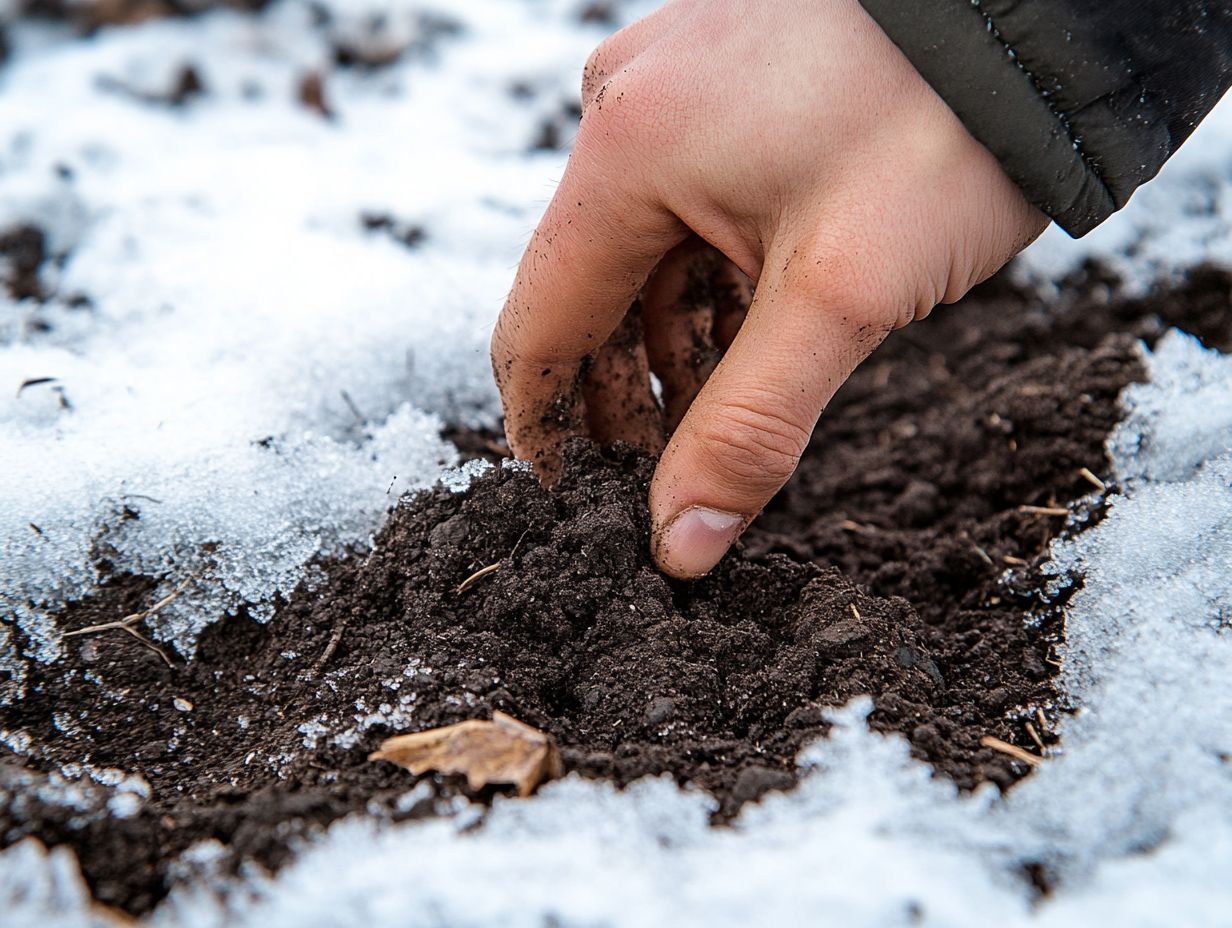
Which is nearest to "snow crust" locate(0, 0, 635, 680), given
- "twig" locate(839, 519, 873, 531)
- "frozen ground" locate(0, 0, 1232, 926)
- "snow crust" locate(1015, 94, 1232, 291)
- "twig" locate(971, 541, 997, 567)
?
"frozen ground" locate(0, 0, 1232, 926)

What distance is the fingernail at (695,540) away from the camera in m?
1.31

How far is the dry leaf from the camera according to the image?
3.36 ft

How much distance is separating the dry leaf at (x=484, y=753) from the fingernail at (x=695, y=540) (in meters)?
0.35

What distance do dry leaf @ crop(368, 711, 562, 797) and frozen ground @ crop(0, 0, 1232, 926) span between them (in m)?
0.04

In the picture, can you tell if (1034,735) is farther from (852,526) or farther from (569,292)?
(569,292)

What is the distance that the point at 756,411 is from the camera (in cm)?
123

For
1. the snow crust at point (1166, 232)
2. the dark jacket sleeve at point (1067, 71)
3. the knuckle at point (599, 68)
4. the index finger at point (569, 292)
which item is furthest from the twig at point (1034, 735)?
the snow crust at point (1166, 232)

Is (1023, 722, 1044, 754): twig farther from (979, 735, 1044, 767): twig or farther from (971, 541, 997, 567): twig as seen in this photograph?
(971, 541, 997, 567): twig

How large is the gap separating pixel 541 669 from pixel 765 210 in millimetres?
689

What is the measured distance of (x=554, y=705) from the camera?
1.21m

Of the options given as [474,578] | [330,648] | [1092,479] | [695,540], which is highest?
[1092,479]

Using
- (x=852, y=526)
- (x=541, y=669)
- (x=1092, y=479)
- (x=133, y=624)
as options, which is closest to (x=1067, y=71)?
(x=1092, y=479)

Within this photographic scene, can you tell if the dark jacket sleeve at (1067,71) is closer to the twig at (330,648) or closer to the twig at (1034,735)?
the twig at (1034,735)

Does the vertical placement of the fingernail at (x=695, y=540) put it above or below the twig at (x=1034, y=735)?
below
